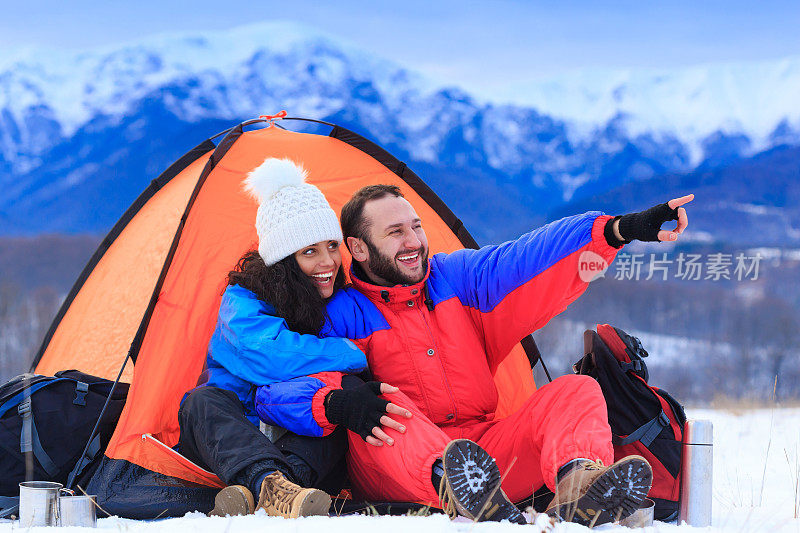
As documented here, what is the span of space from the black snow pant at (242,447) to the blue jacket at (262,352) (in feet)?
0.42

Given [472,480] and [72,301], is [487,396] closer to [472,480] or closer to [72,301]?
[472,480]

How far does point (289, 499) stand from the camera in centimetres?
223

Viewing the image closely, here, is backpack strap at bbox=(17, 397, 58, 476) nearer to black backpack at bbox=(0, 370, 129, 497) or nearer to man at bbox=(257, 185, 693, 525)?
black backpack at bbox=(0, 370, 129, 497)

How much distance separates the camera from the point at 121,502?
2711 mm

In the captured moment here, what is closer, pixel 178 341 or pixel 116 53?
pixel 178 341

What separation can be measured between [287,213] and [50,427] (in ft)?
4.28

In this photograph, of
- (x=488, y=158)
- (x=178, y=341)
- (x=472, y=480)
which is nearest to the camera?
(x=472, y=480)

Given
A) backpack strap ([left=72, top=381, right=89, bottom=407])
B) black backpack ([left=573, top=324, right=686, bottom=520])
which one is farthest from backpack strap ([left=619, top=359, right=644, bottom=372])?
backpack strap ([left=72, top=381, right=89, bottom=407])

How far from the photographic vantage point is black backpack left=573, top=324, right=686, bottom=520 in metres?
2.78

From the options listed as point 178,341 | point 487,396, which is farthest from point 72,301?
point 487,396

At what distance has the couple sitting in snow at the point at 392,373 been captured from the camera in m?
2.26

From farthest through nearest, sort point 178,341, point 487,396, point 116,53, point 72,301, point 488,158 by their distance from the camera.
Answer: point 116,53 → point 488,158 → point 72,301 → point 178,341 → point 487,396

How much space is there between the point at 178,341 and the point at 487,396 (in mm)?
1431

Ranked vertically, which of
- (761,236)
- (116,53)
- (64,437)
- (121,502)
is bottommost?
(121,502)
